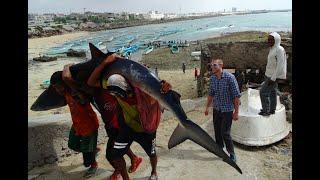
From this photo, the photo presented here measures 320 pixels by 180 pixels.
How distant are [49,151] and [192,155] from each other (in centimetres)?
249

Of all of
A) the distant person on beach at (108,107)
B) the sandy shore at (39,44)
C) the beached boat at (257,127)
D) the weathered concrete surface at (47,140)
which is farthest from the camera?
the sandy shore at (39,44)

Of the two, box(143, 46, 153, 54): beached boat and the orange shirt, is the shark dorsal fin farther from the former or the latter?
box(143, 46, 153, 54): beached boat

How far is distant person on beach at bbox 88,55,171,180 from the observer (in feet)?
19.2

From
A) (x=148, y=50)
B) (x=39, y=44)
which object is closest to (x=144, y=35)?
(x=39, y=44)

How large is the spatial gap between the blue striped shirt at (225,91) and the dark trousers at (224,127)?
0.11 metres

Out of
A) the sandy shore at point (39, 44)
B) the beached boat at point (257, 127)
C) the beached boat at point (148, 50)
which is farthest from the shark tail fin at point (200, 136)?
the beached boat at point (148, 50)

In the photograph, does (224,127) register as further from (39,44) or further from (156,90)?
(39,44)

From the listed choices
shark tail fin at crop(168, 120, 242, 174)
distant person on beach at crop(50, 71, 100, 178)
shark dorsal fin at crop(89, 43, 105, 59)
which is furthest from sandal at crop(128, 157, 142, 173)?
shark dorsal fin at crop(89, 43, 105, 59)

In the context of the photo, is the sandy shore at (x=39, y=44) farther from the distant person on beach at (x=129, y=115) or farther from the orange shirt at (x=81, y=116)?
the distant person on beach at (x=129, y=115)

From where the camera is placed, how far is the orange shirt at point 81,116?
21.3 ft

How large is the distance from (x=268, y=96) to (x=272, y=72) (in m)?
0.52
